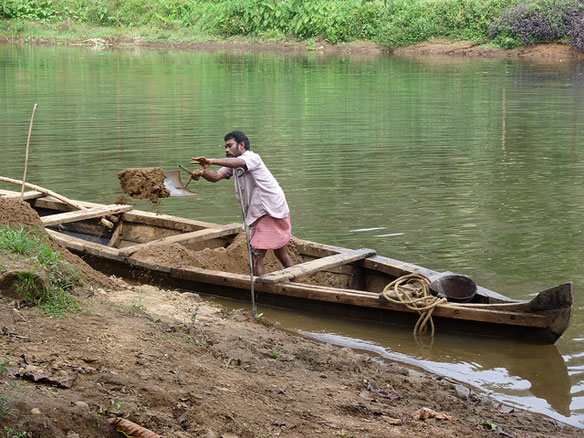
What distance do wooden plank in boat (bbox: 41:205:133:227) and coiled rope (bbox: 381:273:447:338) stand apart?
3.47 m

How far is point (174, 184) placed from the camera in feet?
26.0

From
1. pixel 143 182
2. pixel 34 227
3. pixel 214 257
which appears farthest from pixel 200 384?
pixel 143 182

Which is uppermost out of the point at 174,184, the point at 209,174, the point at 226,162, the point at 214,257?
the point at 226,162

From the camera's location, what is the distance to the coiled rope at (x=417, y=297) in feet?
20.6

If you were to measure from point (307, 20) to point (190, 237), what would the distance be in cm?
3160

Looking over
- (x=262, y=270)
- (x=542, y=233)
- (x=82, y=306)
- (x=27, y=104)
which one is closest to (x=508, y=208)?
(x=542, y=233)

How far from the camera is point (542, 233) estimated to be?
9367 millimetres

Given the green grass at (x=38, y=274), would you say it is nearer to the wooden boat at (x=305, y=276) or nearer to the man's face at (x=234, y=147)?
the wooden boat at (x=305, y=276)

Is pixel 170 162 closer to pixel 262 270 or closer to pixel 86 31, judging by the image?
pixel 262 270

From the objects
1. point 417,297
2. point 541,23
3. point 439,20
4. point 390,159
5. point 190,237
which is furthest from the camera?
point 439,20

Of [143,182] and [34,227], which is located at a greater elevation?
[143,182]

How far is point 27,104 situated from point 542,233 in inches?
563

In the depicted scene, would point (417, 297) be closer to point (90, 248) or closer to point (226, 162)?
point (226, 162)

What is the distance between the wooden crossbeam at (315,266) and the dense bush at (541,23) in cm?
2784
